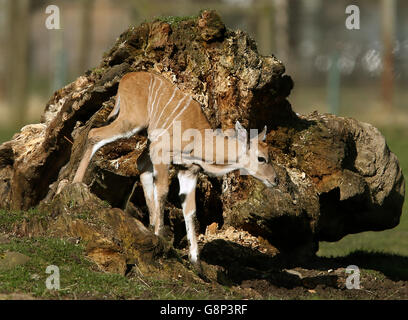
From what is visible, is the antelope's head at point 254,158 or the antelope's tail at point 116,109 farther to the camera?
the antelope's tail at point 116,109

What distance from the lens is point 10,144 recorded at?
39.1ft

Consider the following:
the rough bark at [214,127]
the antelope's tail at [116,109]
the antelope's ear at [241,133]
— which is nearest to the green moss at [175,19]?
the rough bark at [214,127]

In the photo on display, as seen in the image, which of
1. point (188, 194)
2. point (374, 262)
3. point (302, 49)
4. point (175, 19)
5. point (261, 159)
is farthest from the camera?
point (302, 49)

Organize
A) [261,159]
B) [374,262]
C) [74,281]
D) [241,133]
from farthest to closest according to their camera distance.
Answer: [374,262], [261,159], [241,133], [74,281]

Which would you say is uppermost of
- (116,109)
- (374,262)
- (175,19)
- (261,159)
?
(175,19)

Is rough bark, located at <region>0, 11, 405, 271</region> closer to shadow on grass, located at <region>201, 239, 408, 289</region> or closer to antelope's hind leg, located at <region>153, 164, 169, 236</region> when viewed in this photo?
shadow on grass, located at <region>201, 239, 408, 289</region>

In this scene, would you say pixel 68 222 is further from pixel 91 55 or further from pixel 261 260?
pixel 91 55

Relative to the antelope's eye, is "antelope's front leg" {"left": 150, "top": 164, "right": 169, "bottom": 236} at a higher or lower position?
lower

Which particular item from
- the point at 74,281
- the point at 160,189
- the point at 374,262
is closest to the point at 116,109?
the point at 160,189

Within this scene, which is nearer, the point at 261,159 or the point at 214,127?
the point at 261,159

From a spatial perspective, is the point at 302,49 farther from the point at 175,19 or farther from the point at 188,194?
the point at 188,194

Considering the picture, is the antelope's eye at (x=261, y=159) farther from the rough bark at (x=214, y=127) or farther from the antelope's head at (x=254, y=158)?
the rough bark at (x=214, y=127)

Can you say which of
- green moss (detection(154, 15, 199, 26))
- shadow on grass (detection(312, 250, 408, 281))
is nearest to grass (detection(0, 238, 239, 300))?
shadow on grass (detection(312, 250, 408, 281))

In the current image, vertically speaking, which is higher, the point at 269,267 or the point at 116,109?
the point at 116,109
